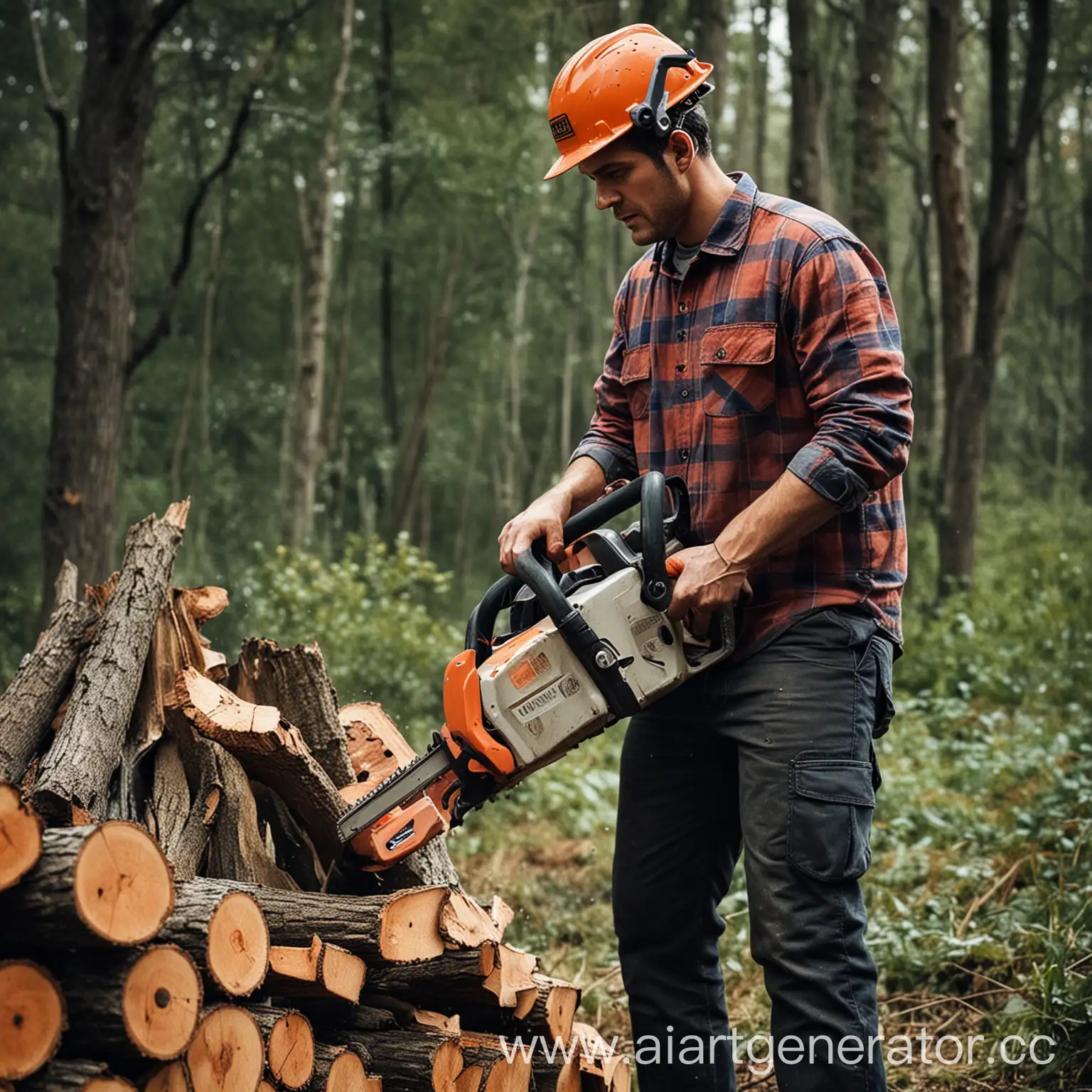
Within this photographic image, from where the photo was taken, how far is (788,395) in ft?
9.13

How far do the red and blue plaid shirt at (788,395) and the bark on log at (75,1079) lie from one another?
5.07 feet

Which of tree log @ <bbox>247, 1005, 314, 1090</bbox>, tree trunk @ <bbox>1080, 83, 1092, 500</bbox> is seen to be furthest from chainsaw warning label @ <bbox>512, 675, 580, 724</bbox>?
tree trunk @ <bbox>1080, 83, 1092, 500</bbox>

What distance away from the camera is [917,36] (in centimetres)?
2783

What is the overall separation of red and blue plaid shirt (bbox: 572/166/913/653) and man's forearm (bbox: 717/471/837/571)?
27 mm

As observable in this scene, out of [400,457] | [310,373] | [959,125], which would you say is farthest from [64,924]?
[400,457]

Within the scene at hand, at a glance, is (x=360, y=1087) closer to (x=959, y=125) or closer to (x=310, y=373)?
(x=959, y=125)

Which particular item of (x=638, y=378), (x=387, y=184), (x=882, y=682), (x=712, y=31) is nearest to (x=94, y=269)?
(x=638, y=378)

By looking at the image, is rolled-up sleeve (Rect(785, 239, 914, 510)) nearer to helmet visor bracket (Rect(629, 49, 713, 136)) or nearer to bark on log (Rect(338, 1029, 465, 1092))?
helmet visor bracket (Rect(629, 49, 713, 136))

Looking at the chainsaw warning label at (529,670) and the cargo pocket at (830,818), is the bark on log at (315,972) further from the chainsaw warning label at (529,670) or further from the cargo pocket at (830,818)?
the cargo pocket at (830,818)

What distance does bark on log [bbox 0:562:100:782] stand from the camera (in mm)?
3598

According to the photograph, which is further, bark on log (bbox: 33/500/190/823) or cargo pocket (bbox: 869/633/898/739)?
bark on log (bbox: 33/500/190/823)

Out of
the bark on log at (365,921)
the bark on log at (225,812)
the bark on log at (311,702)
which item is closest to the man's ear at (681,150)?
the bark on log at (311,702)

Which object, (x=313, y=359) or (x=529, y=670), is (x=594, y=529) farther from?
(x=313, y=359)

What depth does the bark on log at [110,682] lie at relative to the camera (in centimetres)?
311
